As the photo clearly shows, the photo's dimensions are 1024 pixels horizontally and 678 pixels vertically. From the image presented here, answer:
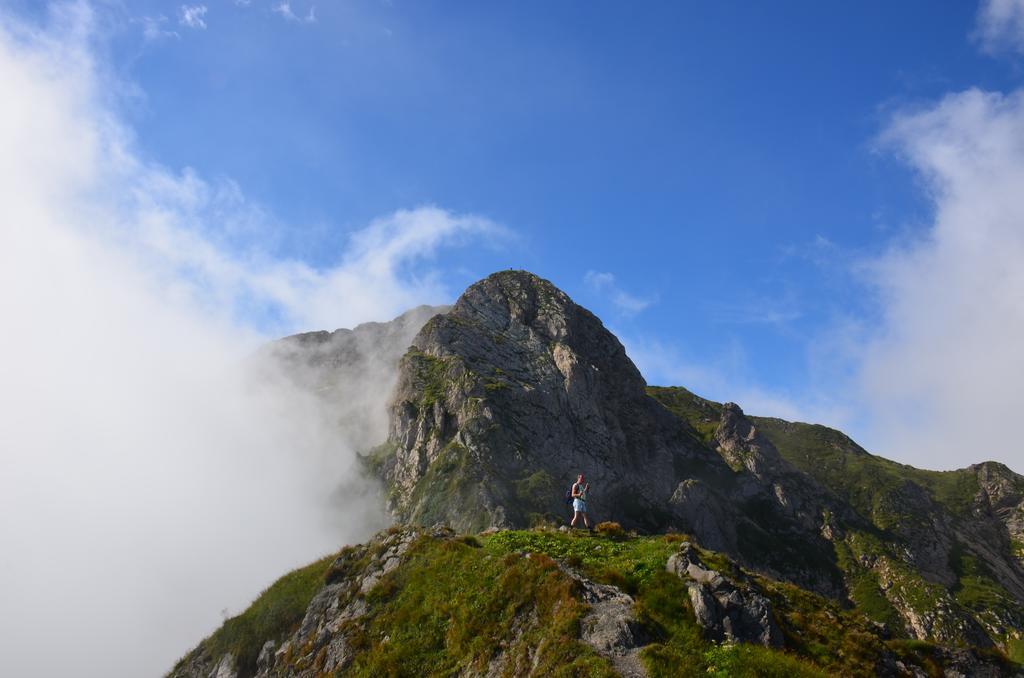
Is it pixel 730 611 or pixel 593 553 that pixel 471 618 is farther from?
pixel 730 611

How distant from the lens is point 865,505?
633ft

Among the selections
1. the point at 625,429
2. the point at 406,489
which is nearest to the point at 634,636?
the point at 406,489

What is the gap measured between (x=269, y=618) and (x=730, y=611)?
2715 centimetres

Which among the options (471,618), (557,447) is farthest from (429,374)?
(471,618)

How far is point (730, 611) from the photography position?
23266 millimetres

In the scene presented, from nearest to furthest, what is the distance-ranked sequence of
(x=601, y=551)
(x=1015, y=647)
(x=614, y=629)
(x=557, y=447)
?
(x=614, y=629) < (x=601, y=551) < (x=1015, y=647) < (x=557, y=447)

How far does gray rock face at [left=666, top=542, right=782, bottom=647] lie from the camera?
22.5 meters

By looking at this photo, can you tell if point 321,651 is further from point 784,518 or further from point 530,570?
point 784,518

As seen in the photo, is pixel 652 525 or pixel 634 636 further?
pixel 652 525

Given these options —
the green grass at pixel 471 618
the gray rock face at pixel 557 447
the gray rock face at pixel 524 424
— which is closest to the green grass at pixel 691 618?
the green grass at pixel 471 618

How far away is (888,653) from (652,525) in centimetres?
12294

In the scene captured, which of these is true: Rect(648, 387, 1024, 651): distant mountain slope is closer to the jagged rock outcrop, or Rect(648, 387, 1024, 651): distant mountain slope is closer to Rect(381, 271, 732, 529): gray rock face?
Rect(381, 271, 732, 529): gray rock face

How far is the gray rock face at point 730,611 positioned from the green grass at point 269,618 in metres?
23.3

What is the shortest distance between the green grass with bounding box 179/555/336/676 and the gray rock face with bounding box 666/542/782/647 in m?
23.3
